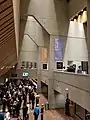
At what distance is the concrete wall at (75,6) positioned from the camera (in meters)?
16.7

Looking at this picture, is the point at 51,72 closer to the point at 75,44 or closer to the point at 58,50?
the point at 58,50

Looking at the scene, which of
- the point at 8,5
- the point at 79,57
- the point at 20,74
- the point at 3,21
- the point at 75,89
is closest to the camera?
the point at 8,5

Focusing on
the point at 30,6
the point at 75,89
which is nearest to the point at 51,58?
the point at 30,6

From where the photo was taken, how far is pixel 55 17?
19.5 meters

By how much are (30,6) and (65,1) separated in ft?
12.4

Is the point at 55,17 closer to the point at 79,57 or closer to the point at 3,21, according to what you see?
the point at 79,57

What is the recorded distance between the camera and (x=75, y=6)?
59.9 feet


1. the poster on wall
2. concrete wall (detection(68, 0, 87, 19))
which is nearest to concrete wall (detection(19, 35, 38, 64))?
the poster on wall

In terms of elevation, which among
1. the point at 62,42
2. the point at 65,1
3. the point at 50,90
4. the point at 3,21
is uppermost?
the point at 65,1

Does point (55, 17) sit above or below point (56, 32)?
above

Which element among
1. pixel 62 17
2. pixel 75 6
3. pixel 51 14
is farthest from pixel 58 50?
pixel 75 6

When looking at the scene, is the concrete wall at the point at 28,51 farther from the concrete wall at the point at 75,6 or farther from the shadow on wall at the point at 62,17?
the concrete wall at the point at 75,6

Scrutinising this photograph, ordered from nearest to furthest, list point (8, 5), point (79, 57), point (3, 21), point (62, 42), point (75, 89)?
1. point (8, 5)
2. point (3, 21)
3. point (75, 89)
4. point (62, 42)
5. point (79, 57)

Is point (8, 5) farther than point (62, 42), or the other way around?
point (62, 42)
